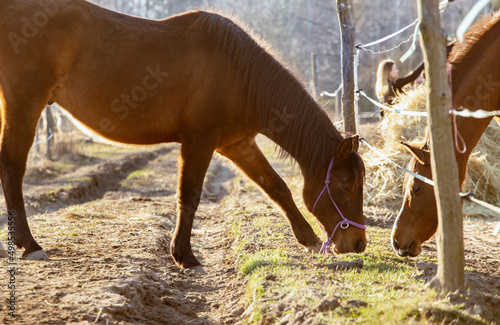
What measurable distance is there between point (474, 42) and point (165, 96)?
259cm

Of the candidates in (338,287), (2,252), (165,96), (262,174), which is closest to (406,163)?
(262,174)

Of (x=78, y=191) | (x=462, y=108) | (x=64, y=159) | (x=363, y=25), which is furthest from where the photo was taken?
(x=363, y=25)

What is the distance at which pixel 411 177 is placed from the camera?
12.6 feet

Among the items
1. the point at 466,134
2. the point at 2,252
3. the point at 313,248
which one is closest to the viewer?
the point at 466,134

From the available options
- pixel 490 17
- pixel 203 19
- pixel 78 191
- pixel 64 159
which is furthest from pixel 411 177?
pixel 64 159

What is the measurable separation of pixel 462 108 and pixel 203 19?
2468 mm

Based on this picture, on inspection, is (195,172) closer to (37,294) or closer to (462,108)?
(37,294)

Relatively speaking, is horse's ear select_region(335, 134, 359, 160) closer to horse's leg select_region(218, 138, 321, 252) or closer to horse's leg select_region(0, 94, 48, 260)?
horse's leg select_region(218, 138, 321, 252)

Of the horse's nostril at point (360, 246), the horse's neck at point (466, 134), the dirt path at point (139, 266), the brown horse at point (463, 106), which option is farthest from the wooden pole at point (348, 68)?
the horse's neck at point (466, 134)

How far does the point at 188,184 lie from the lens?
445cm

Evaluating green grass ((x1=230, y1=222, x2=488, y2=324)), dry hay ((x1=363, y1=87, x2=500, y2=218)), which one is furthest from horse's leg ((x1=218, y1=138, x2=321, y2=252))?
dry hay ((x1=363, y1=87, x2=500, y2=218))

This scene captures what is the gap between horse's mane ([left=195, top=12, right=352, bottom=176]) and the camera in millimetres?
4469

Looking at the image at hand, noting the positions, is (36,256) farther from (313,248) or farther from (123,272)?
(313,248)

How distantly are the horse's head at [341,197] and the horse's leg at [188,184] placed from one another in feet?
3.19
